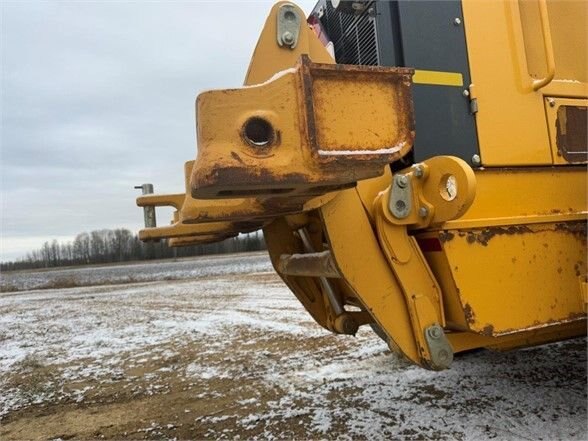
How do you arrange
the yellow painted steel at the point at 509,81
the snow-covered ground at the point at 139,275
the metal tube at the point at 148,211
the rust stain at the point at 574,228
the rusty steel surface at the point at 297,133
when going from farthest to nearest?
the snow-covered ground at the point at 139,275, the metal tube at the point at 148,211, the yellow painted steel at the point at 509,81, the rust stain at the point at 574,228, the rusty steel surface at the point at 297,133

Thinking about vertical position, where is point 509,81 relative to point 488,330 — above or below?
above

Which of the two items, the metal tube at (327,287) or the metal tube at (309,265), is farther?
the metal tube at (327,287)

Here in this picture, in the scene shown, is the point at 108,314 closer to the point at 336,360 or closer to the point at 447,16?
the point at 336,360

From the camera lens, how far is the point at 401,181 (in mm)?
2207

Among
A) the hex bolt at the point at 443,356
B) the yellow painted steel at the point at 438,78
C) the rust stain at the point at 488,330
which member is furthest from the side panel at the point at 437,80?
the hex bolt at the point at 443,356

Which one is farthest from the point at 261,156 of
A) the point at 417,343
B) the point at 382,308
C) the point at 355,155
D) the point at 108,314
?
the point at 108,314

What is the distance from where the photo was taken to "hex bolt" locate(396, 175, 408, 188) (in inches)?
86.6

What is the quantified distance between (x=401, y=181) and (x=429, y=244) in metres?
0.32

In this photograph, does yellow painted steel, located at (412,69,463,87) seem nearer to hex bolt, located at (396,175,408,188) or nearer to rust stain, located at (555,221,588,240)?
hex bolt, located at (396,175,408,188)

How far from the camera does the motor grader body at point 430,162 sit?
1545 mm

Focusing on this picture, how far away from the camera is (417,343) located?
2.26 meters

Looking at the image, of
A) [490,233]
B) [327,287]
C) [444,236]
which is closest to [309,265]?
[327,287]

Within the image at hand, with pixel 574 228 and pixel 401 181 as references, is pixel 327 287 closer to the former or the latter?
pixel 401 181

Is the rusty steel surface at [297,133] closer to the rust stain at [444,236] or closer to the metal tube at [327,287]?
the rust stain at [444,236]
